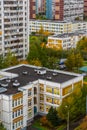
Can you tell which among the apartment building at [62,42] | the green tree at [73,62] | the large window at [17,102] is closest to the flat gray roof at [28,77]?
the large window at [17,102]

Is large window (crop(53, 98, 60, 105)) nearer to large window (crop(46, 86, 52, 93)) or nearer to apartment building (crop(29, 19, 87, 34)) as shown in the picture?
large window (crop(46, 86, 52, 93))

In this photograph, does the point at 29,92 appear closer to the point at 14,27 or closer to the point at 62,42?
the point at 14,27

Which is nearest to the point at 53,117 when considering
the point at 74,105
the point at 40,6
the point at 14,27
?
the point at 74,105

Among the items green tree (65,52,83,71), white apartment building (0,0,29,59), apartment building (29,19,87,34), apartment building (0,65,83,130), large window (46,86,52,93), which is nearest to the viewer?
apartment building (0,65,83,130)

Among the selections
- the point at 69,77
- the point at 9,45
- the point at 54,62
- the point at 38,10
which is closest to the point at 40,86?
the point at 69,77

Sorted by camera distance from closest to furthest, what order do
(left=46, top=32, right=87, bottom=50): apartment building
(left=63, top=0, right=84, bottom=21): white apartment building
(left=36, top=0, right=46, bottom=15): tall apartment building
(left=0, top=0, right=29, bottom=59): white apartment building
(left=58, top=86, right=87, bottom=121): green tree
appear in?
(left=58, top=86, right=87, bottom=121): green tree
(left=0, top=0, right=29, bottom=59): white apartment building
(left=46, top=32, right=87, bottom=50): apartment building
(left=63, top=0, right=84, bottom=21): white apartment building
(left=36, top=0, right=46, bottom=15): tall apartment building

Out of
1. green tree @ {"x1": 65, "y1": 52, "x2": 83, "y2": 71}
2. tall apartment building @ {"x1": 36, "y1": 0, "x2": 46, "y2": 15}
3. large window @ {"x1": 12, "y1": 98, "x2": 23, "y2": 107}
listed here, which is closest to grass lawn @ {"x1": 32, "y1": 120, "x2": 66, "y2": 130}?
large window @ {"x1": 12, "y1": 98, "x2": 23, "y2": 107}

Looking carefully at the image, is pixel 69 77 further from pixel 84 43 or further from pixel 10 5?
pixel 84 43
